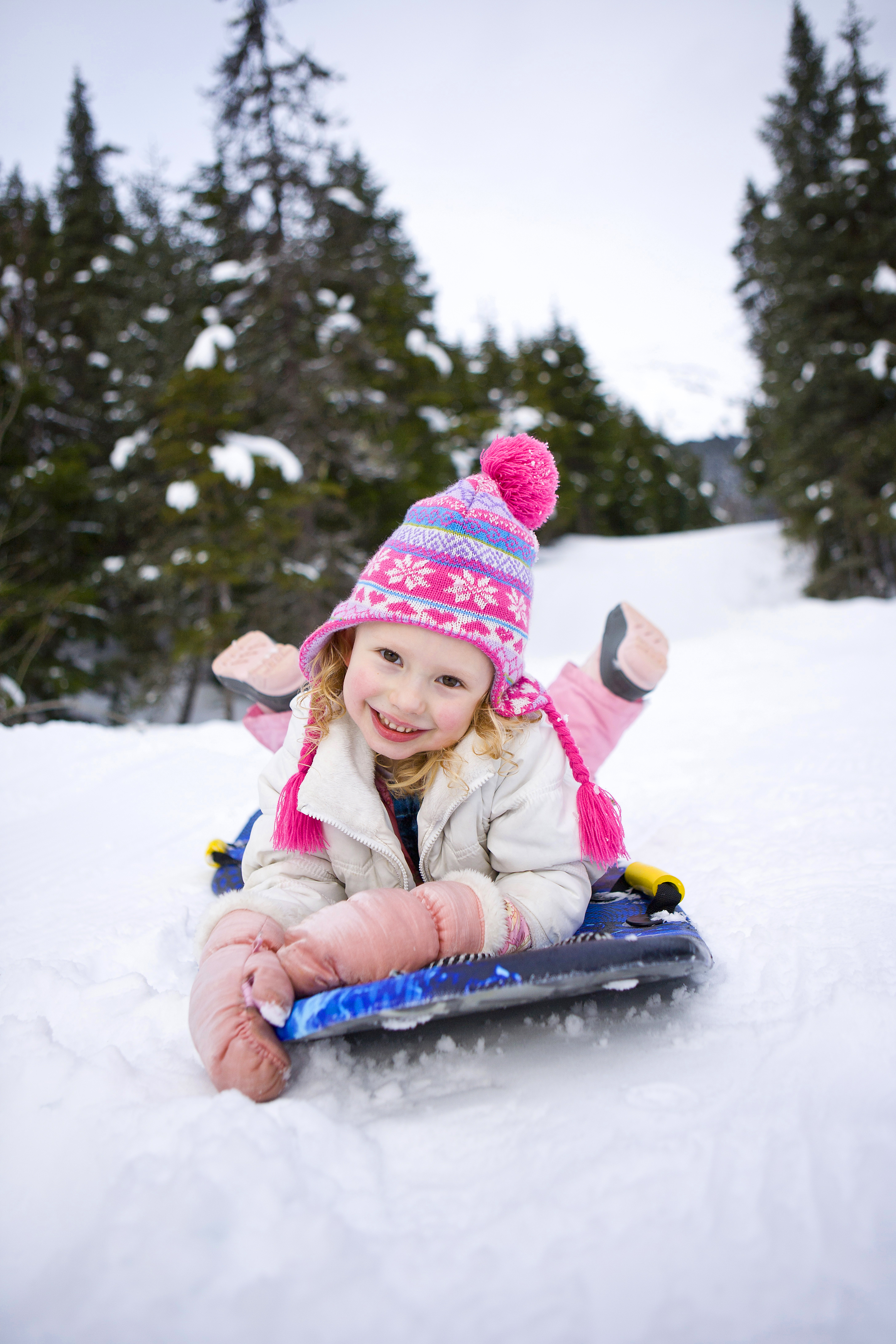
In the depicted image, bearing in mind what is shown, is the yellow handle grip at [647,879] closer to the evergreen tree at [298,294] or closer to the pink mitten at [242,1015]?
the pink mitten at [242,1015]

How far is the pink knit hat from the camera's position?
1586 millimetres

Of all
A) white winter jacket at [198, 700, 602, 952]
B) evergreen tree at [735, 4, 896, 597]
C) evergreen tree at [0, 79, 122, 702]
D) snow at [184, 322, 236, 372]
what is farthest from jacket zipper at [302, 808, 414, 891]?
evergreen tree at [735, 4, 896, 597]

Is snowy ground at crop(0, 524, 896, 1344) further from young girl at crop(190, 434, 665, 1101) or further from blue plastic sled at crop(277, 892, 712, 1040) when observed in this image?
young girl at crop(190, 434, 665, 1101)

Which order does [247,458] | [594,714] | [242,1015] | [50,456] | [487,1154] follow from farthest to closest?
1. [50,456]
2. [247,458]
3. [594,714]
4. [242,1015]
5. [487,1154]

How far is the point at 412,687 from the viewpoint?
60.6 inches

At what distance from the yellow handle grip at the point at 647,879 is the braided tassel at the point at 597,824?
8cm

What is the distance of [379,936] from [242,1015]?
0.84 ft

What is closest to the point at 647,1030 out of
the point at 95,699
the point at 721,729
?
the point at 721,729

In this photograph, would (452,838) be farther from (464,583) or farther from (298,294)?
(298,294)

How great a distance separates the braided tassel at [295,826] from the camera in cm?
163

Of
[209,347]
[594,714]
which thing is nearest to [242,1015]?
[594,714]

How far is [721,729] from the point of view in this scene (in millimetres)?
3850

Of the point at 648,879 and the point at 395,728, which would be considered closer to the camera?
the point at 395,728

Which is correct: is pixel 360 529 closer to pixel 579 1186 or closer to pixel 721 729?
pixel 721 729
